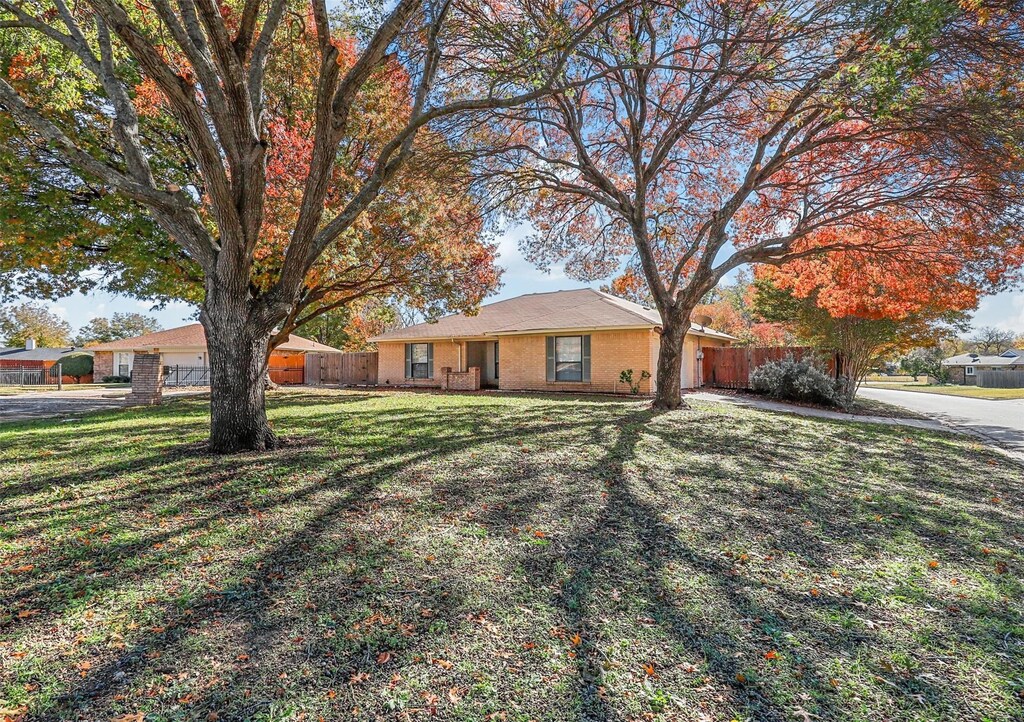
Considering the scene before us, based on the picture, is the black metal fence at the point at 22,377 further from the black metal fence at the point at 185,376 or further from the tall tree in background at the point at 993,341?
the tall tree in background at the point at 993,341

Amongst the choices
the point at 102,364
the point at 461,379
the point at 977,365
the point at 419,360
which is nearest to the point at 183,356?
the point at 102,364

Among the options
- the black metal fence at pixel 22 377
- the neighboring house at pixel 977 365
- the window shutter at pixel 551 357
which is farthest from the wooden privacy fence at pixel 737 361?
the neighboring house at pixel 977 365

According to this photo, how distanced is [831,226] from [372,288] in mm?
13076

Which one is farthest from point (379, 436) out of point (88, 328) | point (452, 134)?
point (88, 328)

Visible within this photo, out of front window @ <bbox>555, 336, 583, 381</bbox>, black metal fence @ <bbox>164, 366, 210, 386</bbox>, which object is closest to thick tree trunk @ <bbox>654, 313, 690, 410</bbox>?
front window @ <bbox>555, 336, 583, 381</bbox>

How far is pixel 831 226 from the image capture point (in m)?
11.7

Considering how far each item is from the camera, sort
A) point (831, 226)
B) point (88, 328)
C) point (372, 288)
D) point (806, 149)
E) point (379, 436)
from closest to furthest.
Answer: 1. point (379, 436)
2. point (806, 149)
3. point (831, 226)
4. point (372, 288)
5. point (88, 328)

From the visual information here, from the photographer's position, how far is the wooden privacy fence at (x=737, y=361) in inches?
755

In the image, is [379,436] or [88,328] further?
[88,328]

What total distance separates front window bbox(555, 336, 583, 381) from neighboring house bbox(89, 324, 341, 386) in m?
17.0

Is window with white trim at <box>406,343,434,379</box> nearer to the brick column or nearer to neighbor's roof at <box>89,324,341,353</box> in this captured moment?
neighbor's roof at <box>89,324,341,353</box>

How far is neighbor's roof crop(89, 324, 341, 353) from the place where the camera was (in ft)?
90.9

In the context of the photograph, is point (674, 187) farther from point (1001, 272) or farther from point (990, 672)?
point (990, 672)

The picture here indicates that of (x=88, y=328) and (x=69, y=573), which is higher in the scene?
(x=88, y=328)
